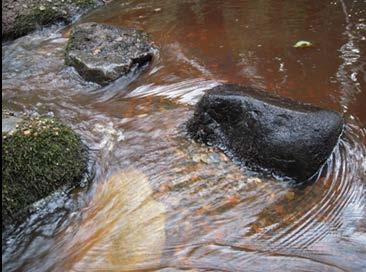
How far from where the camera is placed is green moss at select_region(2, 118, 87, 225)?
12.2ft

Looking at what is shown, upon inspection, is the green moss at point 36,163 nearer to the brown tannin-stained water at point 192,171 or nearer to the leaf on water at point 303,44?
the brown tannin-stained water at point 192,171

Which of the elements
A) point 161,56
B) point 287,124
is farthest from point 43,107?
point 287,124

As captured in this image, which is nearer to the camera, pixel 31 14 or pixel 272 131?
pixel 272 131

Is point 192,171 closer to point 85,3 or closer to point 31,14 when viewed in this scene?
point 31,14

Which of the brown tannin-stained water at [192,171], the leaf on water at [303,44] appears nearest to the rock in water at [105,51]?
the brown tannin-stained water at [192,171]

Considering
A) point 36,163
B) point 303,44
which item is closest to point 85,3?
point 303,44

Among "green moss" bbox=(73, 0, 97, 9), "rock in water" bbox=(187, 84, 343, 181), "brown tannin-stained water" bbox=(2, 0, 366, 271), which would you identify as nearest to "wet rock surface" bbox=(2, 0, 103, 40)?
"green moss" bbox=(73, 0, 97, 9)

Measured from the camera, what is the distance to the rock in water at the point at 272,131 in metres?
4.03

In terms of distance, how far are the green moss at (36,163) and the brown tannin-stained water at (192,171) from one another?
0.49 feet

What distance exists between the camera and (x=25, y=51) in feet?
23.8

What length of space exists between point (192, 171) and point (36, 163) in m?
1.43

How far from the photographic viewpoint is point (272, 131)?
13.5 feet

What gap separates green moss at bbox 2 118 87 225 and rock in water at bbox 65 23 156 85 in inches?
74.9

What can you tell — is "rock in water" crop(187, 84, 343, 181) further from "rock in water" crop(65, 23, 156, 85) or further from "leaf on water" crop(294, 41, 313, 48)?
"leaf on water" crop(294, 41, 313, 48)
